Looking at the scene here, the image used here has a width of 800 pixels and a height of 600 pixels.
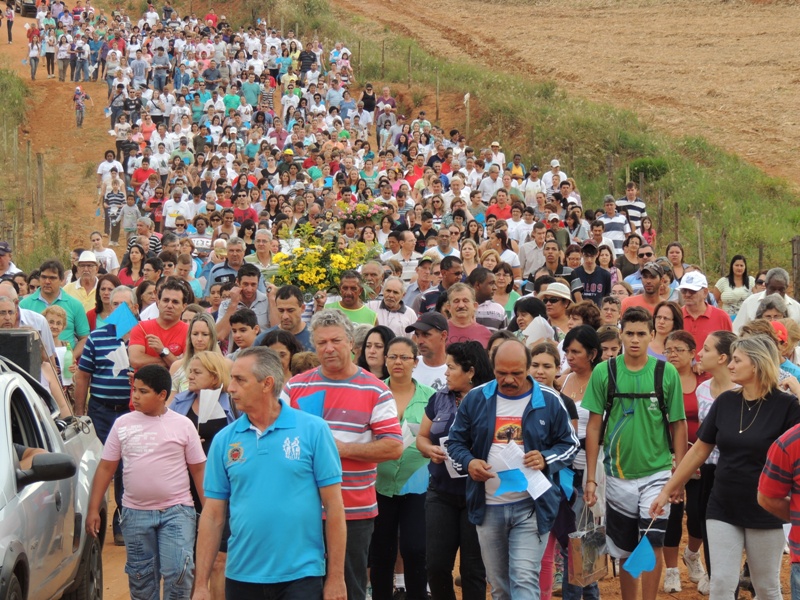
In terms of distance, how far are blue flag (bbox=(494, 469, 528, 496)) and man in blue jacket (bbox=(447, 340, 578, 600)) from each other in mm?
56

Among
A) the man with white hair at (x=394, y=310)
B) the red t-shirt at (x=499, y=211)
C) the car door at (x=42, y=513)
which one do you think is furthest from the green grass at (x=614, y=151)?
the car door at (x=42, y=513)

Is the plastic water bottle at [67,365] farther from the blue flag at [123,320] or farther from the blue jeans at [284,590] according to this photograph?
the blue jeans at [284,590]

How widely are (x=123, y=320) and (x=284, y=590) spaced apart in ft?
18.7

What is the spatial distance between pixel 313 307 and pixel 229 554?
7.52m

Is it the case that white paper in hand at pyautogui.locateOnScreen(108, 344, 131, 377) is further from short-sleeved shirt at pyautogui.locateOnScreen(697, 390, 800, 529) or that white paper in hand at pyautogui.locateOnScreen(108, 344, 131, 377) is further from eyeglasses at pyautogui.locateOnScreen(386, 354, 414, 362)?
short-sleeved shirt at pyautogui.locateOnScreen(697, 390, 800, 529)

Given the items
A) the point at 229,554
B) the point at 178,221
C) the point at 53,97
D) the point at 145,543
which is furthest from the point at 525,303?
the point at 53,97

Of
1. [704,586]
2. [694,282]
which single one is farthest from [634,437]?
[694,282]

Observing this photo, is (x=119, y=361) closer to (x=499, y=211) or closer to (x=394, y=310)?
(x=394, y=310)

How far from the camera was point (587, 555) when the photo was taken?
24.3ft

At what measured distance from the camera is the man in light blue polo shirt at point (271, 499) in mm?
5559

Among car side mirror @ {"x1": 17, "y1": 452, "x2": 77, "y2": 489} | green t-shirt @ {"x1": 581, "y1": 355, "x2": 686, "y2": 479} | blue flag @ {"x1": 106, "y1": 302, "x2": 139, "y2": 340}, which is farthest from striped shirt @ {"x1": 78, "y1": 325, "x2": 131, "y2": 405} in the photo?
green t-shirt @ {"x1": 581, "y1": 355, "x2": 686, "y2": 479}

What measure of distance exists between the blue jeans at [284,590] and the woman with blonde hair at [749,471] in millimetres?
2744

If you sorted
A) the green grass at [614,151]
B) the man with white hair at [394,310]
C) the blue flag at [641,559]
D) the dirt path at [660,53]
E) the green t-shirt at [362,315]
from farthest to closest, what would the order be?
the dirt path at [660,53], the green grass at [614,151], the man with white hair at [394,310], the green t-shirt at [362,315], the blue flag at [641,559]

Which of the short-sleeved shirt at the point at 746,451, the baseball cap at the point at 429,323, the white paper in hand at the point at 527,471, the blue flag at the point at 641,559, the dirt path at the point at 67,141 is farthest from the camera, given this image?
the dirt path at the point at 67,141
